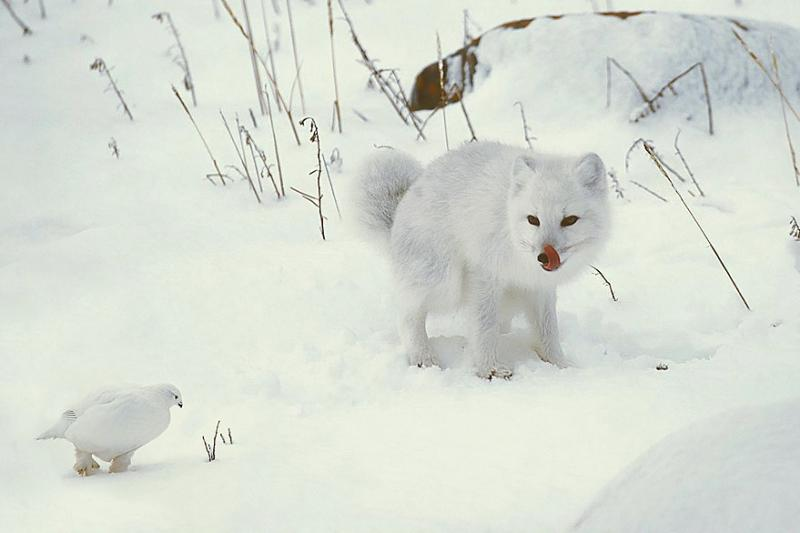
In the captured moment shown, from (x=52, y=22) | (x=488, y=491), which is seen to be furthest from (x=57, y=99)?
(x=488, y=491)

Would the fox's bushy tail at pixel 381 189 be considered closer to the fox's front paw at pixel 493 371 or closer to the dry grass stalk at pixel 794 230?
the fox's front paw at pixel 493 371

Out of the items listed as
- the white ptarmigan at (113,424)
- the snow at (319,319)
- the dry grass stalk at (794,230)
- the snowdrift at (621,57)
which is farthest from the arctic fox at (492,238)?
the snowdrift at (621,57)

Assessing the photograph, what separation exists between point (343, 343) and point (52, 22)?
15.8 ft

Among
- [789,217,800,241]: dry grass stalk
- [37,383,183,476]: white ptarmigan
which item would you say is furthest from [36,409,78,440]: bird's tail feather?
[789,217,800,241]: dry grass stalk

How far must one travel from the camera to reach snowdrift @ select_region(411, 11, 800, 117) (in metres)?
5.03

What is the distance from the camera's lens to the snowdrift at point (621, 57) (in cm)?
503

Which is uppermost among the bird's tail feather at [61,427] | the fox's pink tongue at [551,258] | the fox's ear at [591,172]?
the fox's ear at [591,172]

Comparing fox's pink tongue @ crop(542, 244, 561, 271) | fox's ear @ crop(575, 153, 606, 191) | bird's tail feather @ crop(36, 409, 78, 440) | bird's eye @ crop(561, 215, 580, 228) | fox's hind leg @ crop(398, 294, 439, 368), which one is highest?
fox's ear @ crop(575, 153, 606, 191)

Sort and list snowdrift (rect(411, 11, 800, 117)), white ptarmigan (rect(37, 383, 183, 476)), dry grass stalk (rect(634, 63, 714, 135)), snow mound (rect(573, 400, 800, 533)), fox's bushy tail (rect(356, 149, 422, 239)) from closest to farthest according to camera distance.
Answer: snow mound (rect(573, 400, 800, 533)), white ptarmigan (rect(37, 383, 183, 476)), fox's bushy tail (rect(356, 149, 422, 239)), dry grass stalk (rect(634, 63, 714, 135)), snowdrift (rect(411, 11, 800, 117))

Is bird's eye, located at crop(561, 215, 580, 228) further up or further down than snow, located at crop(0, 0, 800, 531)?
further up

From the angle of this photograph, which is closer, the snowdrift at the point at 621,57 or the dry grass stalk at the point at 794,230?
the dry grass stalk at the point at 794,230

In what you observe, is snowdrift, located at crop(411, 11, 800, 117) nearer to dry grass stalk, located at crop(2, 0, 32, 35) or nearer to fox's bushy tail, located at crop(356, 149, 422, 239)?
fox's bushy tail, located at crop(356, 149, 422, 239)

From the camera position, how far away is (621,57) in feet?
16.8

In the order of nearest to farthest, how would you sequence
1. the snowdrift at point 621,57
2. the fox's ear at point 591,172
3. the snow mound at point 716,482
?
the snow mound at point 716,482
the fox's ear at point 591,172
the snowdrift at point 621,57
